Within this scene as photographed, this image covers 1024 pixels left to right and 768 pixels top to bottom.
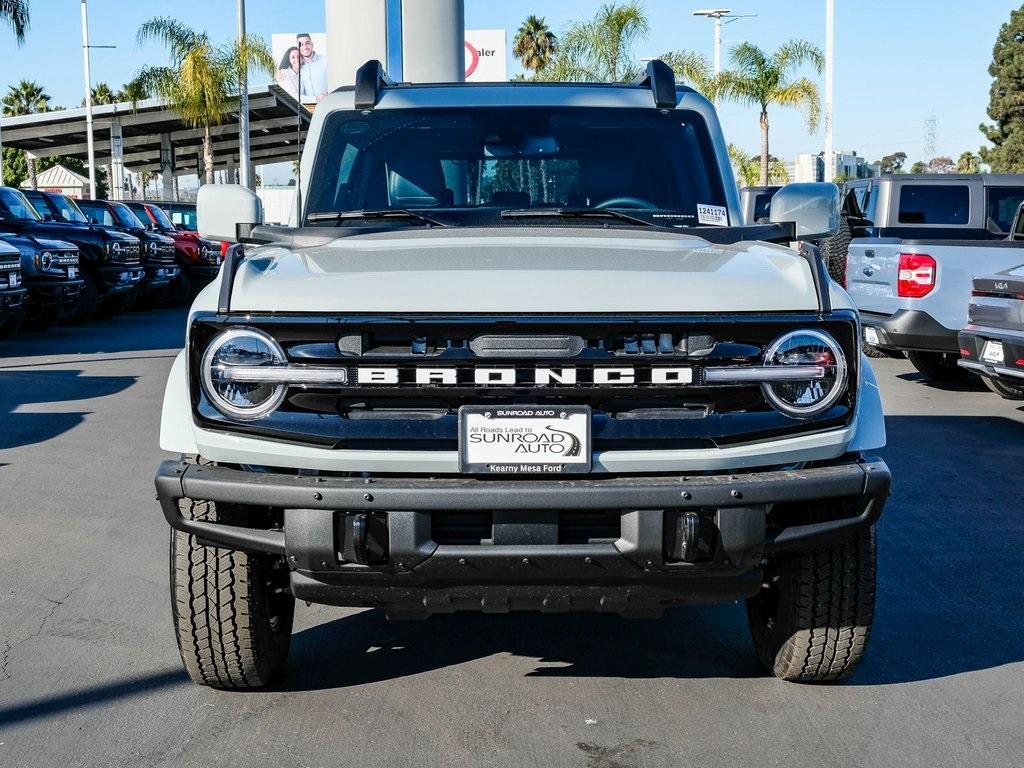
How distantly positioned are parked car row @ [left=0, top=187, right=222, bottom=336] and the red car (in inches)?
0.7

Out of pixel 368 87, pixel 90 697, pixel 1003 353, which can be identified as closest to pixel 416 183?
pixel 368 87

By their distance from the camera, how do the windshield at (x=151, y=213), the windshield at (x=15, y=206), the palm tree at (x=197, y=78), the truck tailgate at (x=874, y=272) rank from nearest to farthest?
the truck tailgate at (x=874, y=272), the windshield at (x=15, y=206), the windshield at (x=151, y=213), the palm tree at (x=197, y=78)

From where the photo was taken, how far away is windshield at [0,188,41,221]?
17.2m

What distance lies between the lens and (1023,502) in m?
7.01

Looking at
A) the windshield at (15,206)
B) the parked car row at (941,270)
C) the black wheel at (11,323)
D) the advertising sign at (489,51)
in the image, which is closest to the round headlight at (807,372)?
the parked car row at (941,270)

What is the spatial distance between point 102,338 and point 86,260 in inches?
82.2

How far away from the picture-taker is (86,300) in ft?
61.4

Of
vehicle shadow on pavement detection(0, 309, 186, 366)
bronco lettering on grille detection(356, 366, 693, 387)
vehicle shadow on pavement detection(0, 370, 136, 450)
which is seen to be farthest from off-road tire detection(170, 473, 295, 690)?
vehicle shadow on pavement detection(0, 309, 186, 366)

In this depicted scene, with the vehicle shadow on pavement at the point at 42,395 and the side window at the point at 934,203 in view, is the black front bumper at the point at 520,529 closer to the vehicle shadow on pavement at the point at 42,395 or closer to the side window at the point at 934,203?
the vehicle shadow on pavement at the point at 42,395

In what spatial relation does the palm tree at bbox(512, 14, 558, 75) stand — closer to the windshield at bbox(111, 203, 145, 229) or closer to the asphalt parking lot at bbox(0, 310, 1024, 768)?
the windshield at bbox(111, 203, 145, 229)

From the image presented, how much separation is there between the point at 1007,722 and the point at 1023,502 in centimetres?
344

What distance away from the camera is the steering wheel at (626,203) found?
4879 millimetres

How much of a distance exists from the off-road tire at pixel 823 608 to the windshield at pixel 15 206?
604 inches

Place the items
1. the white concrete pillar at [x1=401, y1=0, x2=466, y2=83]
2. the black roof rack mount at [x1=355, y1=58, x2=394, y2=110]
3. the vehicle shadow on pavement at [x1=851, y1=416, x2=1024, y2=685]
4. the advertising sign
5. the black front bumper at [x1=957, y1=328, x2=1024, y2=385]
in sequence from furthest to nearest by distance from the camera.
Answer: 1. the advertising sign
2. the white concrete pillar at [x1=401, y1=0, x2=466, y2=83]
3. the black front bumper at [x1=957, y1=328, x2=1024, y2=385]
4. the black roof rack mount at [x1=355, y1=58, x2=394, y2=110]
5. the vehicle shadow on pavement at [x1=851, y1=416, x2=1024, y2=685]
